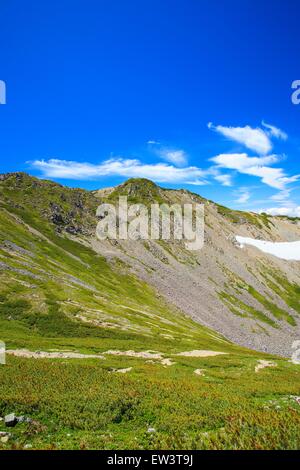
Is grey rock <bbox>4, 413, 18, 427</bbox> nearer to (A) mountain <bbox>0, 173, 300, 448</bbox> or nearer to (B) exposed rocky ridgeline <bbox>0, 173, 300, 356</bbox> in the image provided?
(A) mountain <bbox>0, 173, 300, 448</bbox>

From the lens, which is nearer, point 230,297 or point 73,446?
point 73,446

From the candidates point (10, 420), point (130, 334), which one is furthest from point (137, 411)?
point (130, 334)

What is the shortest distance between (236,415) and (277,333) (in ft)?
421

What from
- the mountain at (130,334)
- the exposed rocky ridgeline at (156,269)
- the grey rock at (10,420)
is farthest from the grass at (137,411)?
the exposed rocky ridgeline at (156,269)

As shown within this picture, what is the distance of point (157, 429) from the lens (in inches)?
660

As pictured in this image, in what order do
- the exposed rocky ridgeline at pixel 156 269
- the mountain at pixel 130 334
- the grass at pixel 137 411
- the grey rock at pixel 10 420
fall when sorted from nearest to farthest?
the grass at pixel 137 411
the grey rock at pixel 10 420
the mountain at pixel 130 334
the exposed rocky ridgeline at pixel 156 269

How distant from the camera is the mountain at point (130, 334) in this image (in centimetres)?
1752

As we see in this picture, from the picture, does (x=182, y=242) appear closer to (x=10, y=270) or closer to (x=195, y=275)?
(x=195, y=275)

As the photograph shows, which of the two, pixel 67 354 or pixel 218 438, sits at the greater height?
pixel 218 438

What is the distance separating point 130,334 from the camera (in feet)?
199

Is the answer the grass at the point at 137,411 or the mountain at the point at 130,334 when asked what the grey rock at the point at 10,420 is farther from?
the mountain at the point at 130,334

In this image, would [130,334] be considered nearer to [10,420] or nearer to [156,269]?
[10,420]

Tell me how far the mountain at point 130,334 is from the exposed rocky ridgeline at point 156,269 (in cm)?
77
